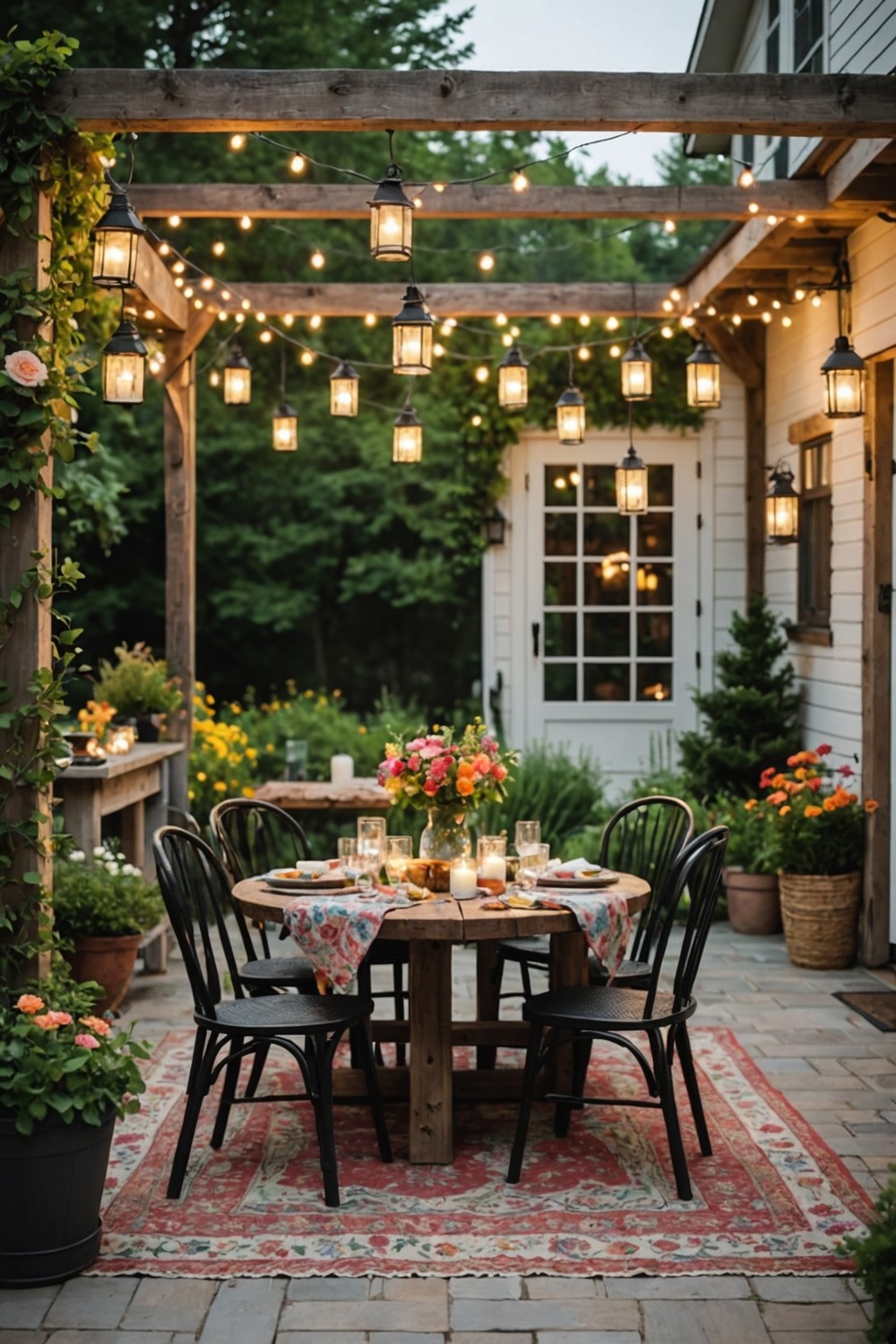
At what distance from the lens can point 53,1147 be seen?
3342 mm

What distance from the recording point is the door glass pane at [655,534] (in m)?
9.45

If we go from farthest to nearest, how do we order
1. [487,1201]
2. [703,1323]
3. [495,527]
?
[495,527] → [487,1201] → [703,1323]

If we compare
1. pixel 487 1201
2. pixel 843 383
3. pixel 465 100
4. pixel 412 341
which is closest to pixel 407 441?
pixel 412 341

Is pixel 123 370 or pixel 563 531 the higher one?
pixel 123 370

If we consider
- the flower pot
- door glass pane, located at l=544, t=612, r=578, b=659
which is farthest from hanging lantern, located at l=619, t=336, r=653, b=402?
door glass pane, located at l=544, t=612, r=578, b=659

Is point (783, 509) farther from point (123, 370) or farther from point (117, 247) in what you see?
point (117, 247)

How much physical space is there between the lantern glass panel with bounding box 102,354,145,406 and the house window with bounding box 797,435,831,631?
3759 mm

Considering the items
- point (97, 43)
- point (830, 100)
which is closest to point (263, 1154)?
point (830, 100)

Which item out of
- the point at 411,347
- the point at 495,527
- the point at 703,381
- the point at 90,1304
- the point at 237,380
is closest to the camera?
the point at 90,1304

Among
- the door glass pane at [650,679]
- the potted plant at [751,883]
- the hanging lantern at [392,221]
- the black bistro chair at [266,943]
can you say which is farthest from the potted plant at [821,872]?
the hanging lantern at [392,221]

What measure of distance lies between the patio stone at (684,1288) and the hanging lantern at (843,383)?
404 cm

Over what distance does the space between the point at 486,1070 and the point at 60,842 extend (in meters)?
1.52

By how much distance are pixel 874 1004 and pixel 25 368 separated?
403cm

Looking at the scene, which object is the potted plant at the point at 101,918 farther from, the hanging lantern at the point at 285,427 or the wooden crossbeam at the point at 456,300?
the wooden crossbeam at the point at 456,300
